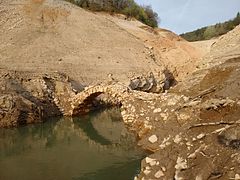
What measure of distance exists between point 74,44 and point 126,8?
789 inches

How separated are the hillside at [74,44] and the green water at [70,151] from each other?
8399mm

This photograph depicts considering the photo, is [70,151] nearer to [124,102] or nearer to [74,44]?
[124,102]

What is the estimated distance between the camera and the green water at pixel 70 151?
14859 millimetres

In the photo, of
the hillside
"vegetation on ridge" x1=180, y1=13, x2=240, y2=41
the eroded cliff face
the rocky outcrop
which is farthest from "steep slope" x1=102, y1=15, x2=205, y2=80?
the rocky outcrop

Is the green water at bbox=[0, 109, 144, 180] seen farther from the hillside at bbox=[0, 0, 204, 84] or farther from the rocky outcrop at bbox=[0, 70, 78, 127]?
the hillside at bbox=[0, 0, 204, 84]

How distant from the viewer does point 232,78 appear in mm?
15539

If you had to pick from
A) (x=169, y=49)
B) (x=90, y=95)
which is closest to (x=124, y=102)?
(x=90, y=95)

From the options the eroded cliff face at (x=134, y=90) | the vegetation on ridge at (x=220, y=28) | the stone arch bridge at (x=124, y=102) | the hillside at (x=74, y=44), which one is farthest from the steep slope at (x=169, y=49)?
the stone arch bridge at (x=124, y=102)

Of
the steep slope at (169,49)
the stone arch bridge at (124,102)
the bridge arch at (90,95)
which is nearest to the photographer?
the stone arch bridge at (124,102)

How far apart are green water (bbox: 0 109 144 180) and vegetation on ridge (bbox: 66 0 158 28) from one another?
29.6m

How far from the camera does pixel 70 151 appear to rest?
18797mm

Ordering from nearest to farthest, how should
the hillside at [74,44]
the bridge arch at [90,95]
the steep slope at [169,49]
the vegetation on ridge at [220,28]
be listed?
1. the bridge arch at [90,95]
2. the hillside at [74,44]
3. the steep slope at [169,49]
4. the vegetation on ridge at [220,28]

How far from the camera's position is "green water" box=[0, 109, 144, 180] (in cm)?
1486

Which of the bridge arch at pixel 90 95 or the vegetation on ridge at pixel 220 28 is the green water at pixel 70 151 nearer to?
the bridge arch at pixel 90 95
